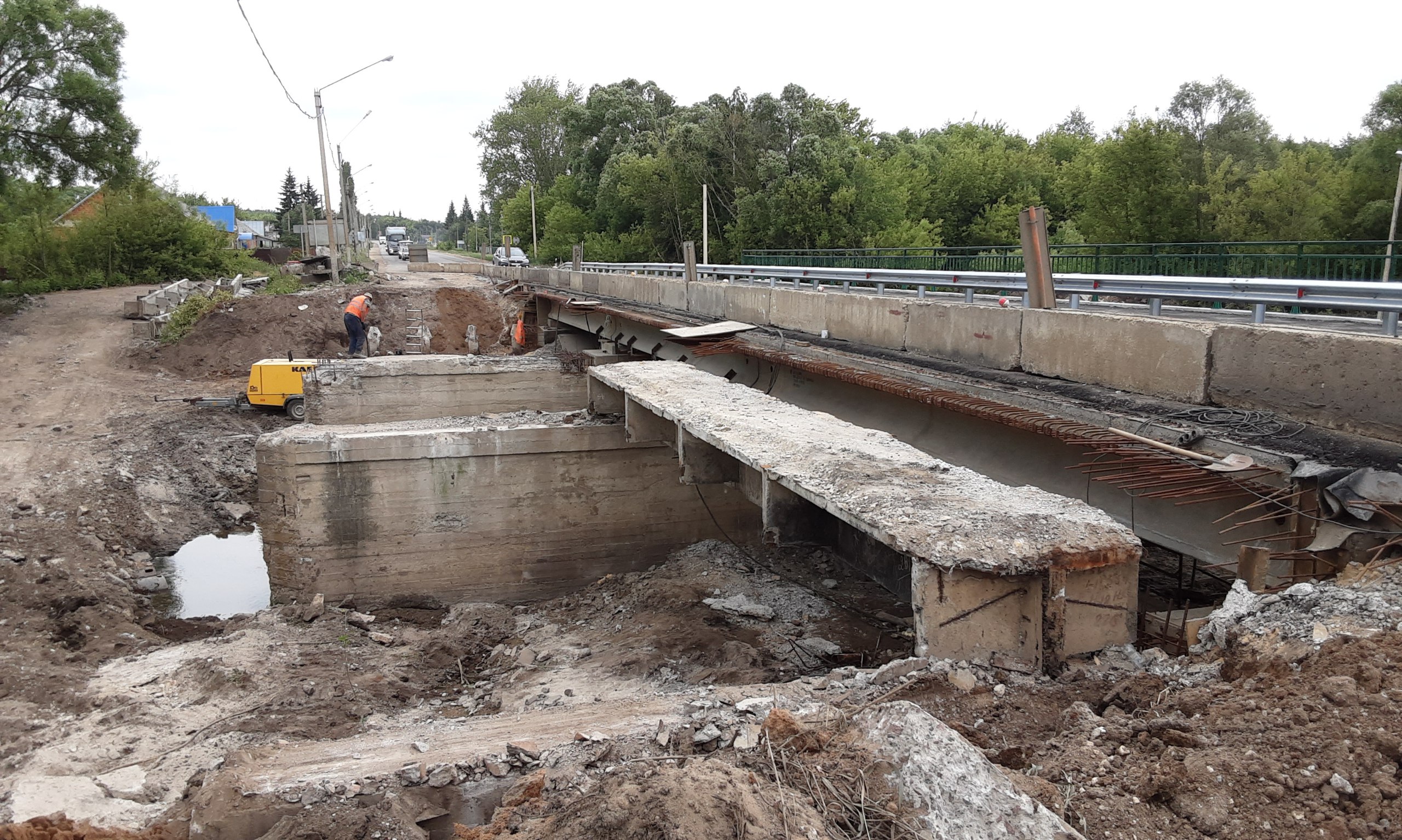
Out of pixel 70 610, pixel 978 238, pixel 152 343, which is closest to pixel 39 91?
pixel 152 343

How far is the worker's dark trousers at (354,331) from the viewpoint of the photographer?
26391 mm

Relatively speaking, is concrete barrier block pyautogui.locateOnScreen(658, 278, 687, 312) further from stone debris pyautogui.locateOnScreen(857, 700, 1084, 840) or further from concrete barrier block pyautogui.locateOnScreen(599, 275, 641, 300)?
stone debris pyautogui.locateOnScreen(857, 700, 1084, 840)

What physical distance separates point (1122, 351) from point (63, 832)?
8.65 meters

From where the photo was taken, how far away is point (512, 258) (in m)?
72.4

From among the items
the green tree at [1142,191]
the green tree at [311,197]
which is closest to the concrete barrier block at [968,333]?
A: the green tree at [1142,191]

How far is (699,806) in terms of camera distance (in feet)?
11.3

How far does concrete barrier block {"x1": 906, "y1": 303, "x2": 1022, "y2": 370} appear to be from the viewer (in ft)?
33.6

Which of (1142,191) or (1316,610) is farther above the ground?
(1142,191)

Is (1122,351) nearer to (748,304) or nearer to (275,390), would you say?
(748,304)

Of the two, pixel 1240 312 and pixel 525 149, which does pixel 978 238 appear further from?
pixel 525 149

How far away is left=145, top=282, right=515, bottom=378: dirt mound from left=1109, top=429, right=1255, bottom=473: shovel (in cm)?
2590

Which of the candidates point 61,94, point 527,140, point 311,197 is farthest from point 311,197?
point 61,94

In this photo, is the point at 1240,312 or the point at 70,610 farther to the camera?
the point at 70,610

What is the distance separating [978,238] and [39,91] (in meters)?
40.9
